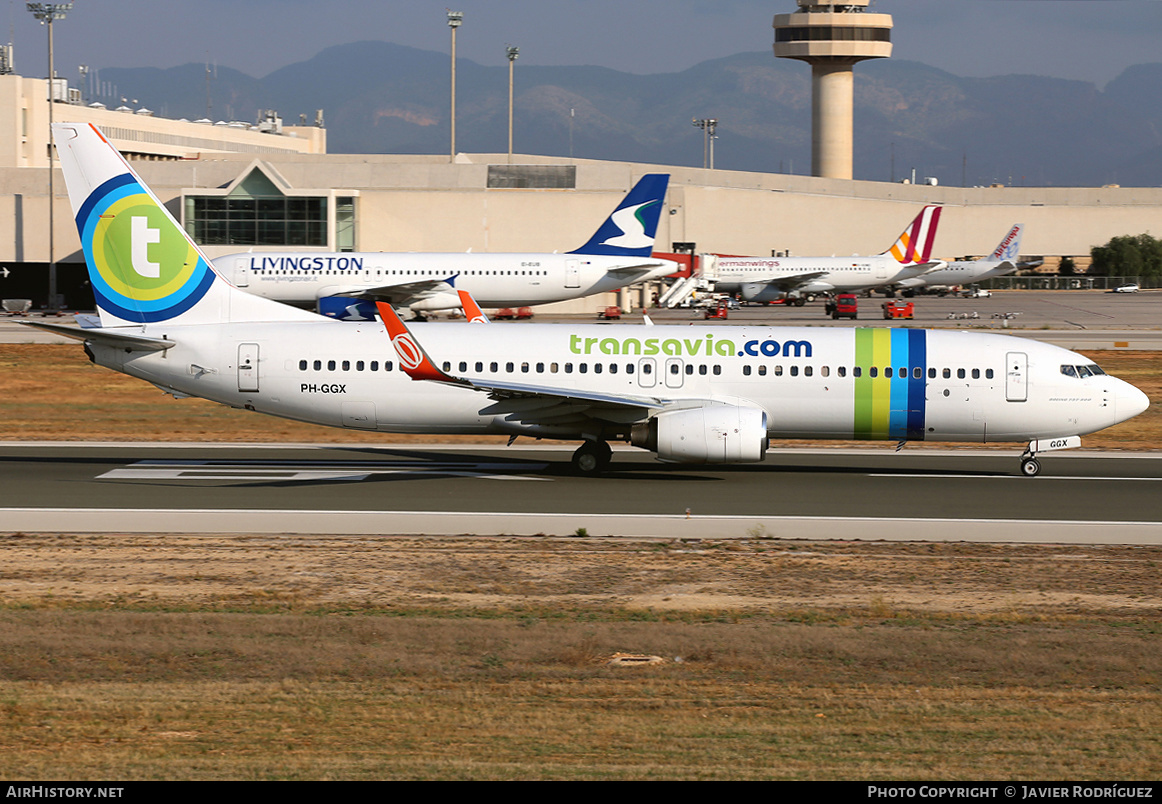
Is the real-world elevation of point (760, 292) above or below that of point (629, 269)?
below

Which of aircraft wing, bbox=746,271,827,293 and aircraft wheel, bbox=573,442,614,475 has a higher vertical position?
aircraft wing, bbox=746,271,827,293

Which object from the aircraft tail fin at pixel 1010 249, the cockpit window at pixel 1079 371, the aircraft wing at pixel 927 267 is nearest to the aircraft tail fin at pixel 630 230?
the aircraft wing at pixel 927 267

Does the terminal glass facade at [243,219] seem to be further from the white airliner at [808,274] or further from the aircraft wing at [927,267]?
the aircraft wing at [927,267]

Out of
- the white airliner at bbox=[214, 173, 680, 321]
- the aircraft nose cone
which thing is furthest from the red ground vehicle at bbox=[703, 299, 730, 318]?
the aircraft nose cone

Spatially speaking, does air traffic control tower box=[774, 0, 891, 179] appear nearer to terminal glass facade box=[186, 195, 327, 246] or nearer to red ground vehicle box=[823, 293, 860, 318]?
red ground vehicle box=[823, 293, 860, 318]

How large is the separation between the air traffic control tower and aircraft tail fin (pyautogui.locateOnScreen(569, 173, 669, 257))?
98173 mm

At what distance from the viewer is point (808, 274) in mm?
102688

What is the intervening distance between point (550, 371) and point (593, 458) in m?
2.29

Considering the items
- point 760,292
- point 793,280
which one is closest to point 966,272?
point 793,280

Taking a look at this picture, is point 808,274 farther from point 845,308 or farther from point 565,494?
point 565,494

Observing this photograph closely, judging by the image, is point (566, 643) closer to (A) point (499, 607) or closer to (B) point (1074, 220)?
(A) point (499, 607)

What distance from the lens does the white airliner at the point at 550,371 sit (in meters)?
28.5

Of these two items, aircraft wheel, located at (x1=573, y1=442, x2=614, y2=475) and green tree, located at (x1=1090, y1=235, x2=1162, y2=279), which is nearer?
aircraft wheel, located at (x1=573, y1=442, x2=614, y2=475)

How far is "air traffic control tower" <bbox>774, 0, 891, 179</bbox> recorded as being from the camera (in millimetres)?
168875
